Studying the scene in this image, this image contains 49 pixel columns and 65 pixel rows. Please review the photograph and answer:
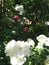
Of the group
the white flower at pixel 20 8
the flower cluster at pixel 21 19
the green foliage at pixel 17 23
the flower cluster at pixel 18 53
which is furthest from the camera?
the white flower at pixel 20 8

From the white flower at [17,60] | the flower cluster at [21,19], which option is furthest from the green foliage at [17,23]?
the white flower at [17,60]

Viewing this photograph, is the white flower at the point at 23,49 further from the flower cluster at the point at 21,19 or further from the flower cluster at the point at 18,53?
the flower cluster at the point at 21,19

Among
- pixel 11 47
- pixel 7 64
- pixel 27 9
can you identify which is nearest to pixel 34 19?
pixel 27 9

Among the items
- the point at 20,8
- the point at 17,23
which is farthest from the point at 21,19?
the point at 20,8

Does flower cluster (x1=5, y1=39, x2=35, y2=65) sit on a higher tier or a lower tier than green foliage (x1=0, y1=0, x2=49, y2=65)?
lower

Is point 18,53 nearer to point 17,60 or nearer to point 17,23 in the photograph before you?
point 17,60

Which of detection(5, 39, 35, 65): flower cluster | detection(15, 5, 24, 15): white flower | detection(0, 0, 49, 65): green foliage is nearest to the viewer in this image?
detection(5, 39, 35, 65): flower cluster

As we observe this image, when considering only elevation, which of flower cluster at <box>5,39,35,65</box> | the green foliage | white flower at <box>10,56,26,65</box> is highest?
the green foliage

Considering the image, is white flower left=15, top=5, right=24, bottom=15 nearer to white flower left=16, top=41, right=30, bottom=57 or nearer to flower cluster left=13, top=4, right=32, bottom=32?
flower cluster left=13, top=4, right=32, bottom=32

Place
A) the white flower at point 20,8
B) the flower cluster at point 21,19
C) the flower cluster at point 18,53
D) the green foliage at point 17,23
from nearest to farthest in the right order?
the flower cluster at point 18,53
the green foliage at point 17,23
the flower cluster at point 21,19
the white flower at point 20,8

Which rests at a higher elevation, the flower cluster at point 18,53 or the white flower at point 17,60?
the flower cluster at point 18,53

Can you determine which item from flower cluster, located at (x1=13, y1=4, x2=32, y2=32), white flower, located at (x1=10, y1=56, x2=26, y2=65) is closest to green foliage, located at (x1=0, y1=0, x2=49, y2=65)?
flower cluster, located at (x1=13, y1=4, x2=32, y2=32)

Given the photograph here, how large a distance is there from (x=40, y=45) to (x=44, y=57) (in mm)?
182

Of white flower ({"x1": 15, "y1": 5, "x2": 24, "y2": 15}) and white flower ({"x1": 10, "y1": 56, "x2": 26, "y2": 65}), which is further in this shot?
white flower ({"x1": 15, "y1": 5, "x2": 24, "y2": 15})
